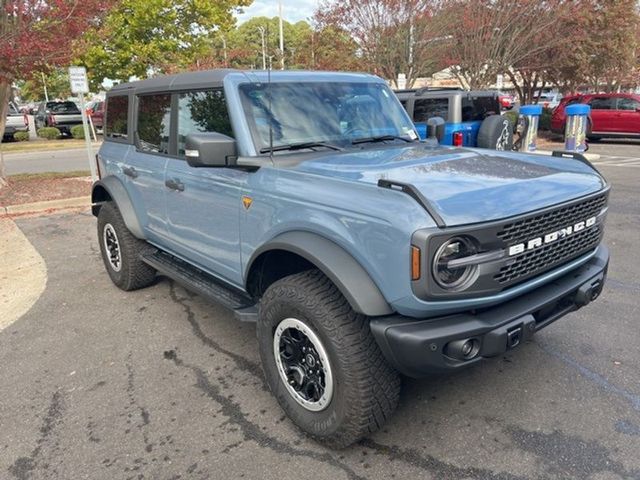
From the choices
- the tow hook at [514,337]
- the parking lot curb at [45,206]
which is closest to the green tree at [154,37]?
the parking lot curb at [45,206]

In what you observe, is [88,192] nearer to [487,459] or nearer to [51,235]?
[51,235]

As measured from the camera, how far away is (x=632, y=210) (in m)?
7.63

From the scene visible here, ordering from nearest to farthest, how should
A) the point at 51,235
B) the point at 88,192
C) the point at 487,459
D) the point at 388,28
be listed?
the point at 487,459 < the point at 51,235 < the point at 88,192 < the point at 388,28

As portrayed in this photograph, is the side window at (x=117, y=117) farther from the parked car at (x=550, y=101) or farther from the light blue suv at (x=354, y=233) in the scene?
the parked car at (x=550, y=101)

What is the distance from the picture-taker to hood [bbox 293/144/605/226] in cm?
225

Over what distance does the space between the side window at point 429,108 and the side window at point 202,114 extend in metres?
6.48

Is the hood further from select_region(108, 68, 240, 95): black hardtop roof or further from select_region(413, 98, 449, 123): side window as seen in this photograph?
select_region(413, 98, 449, 123): side window

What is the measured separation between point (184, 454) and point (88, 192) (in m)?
8.68

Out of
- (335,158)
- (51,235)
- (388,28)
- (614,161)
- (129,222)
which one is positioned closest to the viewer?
(335,158)

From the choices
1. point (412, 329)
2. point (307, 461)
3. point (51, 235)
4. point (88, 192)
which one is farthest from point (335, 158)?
point (88, 192)

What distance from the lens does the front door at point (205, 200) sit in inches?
125

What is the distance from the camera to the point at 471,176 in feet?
8.39

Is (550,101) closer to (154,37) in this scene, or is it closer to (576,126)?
(576,126)

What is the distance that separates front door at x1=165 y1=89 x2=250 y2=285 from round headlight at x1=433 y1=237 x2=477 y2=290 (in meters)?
1.35
